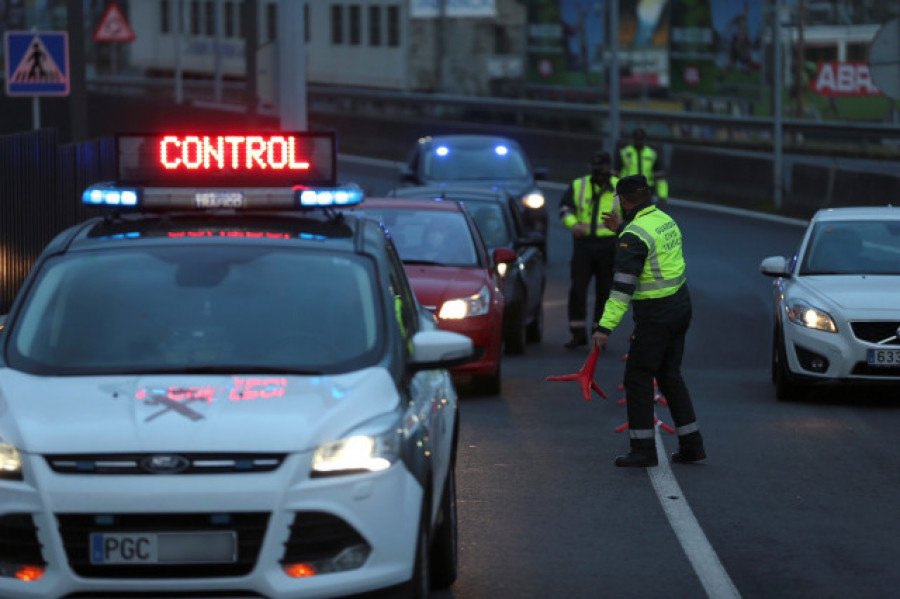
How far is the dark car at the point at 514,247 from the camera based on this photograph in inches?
686

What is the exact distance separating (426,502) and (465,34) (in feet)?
219

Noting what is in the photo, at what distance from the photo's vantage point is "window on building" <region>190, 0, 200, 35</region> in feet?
236

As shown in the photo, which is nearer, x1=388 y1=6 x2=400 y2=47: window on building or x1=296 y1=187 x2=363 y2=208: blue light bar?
x1=296 y1=187 x2=363 y2=208: blue light bar

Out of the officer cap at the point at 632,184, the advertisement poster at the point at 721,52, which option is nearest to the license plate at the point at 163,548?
the officer cap at the point at 632,184

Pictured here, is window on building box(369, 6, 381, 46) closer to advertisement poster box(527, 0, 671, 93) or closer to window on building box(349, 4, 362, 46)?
window on building box(349, 4, 362, 46)

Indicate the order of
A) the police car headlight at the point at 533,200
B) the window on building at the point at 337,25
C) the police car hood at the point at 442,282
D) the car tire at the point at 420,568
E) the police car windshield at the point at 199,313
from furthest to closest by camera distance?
1. the window on building at the point at 337,25
2. the police car headlight at the point at 533,200
3. the police car hood at the point at 442,282
4. the police car windshield at the point at 199,313
5. the car tire at the point at 420,568

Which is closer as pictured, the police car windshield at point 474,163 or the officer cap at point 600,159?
the officer cap at point 600,159

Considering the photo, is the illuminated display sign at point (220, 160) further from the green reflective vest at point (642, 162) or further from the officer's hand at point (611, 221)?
the green reflective vest at point (642, 162)

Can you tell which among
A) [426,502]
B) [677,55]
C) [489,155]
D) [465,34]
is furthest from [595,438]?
[465,34]

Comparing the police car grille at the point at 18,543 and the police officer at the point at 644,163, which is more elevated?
the police car grille at the point at 18,543

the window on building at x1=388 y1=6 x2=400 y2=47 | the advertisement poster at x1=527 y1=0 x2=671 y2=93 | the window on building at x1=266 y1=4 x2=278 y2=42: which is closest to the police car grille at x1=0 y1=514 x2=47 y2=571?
the advertisement poster at x1=527 y1=0 x2=671 y2=93

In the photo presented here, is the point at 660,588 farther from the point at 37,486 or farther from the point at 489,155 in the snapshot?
the point at 489,155

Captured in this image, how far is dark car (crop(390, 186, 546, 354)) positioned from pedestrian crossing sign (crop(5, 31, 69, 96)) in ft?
19.2

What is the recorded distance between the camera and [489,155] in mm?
26281
